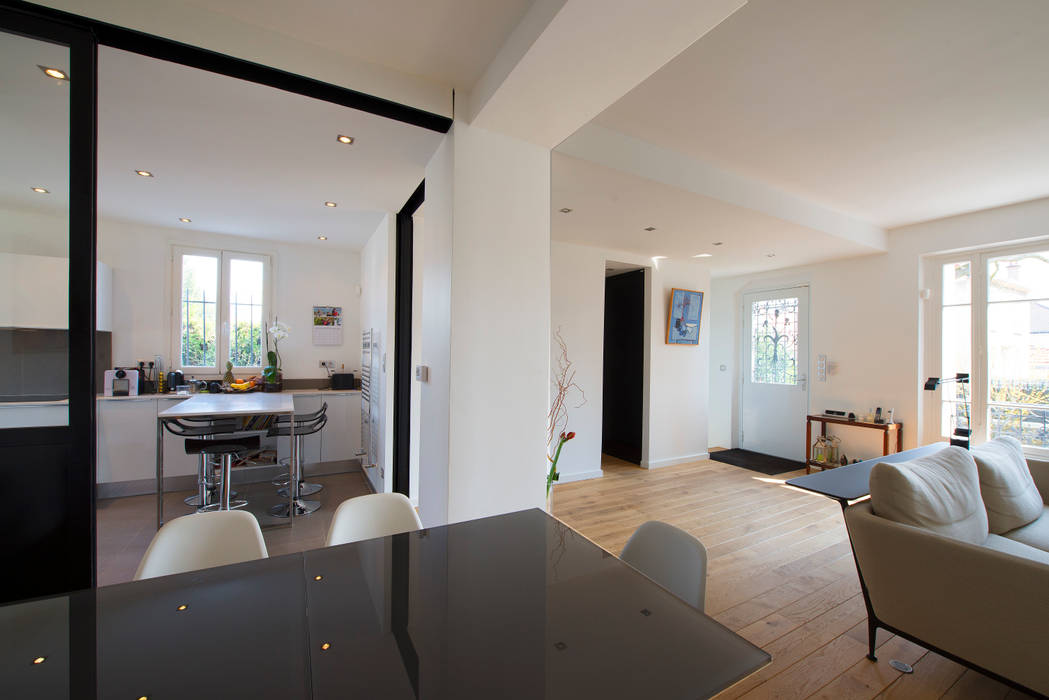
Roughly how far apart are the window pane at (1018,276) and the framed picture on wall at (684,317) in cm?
266

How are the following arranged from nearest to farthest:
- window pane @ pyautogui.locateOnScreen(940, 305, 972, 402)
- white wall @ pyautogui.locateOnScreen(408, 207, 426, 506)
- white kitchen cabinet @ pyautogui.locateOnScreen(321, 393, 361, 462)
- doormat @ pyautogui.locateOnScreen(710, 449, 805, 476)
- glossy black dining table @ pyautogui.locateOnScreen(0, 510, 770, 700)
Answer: glossy black dining table @ pyautogui.locateOnScreen(0, 510, 770, 700)
white wall @ pyautogui.locateOnScreen(408, 207, 426, 506)
window pane @ pyautogui.locateOnScreen(940, 305, 972, 402)
white kitchen cabinet @ pyautogui.locateOnScreen(321, 393, 361, 462)
doormat @ pyautogui.locateOnScreen(710, 449, 805, 476)

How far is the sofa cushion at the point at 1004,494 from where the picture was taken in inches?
90.0

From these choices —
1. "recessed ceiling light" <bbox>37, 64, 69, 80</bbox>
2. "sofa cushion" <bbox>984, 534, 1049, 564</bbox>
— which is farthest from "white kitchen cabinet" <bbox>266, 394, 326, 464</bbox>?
"sofa cushion" <bbox>984, 534, 1049, 564</bbox>

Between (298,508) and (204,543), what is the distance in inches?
93.9

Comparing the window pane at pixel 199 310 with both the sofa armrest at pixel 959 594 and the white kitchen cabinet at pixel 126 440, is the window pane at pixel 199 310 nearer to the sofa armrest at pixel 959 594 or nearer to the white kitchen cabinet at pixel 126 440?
the white kitchen cabinet at pixel 126 440

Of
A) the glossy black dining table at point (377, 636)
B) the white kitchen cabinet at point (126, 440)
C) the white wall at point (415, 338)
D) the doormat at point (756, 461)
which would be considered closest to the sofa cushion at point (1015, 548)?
the glossy black dining table at point (377, 636)

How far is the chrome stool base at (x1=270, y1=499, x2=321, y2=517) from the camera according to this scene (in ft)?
11.5

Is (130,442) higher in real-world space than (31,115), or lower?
lower

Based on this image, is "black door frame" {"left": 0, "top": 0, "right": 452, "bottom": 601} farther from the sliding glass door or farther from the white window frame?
the white window frame

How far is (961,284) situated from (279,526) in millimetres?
6784

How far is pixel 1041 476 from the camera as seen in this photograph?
8.84 ft

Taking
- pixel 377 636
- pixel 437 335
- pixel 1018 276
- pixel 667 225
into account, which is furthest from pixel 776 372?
pixel 377 636

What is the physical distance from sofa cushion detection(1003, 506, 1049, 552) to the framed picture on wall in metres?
3.27

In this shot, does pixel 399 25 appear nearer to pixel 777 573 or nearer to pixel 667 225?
pixel 667 225
